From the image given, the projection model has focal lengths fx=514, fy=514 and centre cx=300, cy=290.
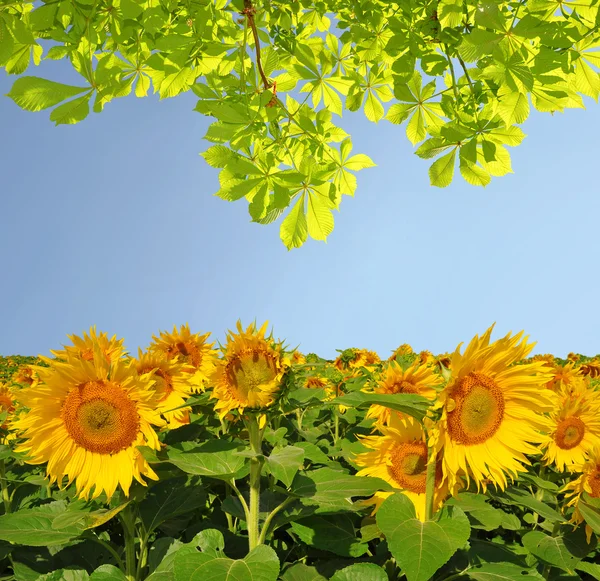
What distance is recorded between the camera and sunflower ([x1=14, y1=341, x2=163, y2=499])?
2.31m

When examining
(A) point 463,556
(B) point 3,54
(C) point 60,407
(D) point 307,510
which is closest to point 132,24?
(B) point 3,54

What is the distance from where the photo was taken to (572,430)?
3121 millimetres

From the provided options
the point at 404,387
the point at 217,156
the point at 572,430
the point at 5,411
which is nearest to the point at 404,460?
the point at 404,387

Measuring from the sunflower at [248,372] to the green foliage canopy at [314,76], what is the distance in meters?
1.17

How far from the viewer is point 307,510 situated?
7.52ft

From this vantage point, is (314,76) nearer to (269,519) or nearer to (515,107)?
(515,107)

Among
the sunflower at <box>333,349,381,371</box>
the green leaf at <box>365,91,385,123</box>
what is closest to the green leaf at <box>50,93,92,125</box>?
the green leaf at <box>365,91,385,123</box>

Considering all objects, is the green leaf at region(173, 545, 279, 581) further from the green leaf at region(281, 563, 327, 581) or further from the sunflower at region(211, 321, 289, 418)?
the sunflower at region(211, 321, 289, 418)

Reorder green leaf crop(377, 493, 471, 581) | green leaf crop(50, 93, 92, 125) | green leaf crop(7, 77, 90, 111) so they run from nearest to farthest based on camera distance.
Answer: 1. green leaf crop(377, 493, 471, 581)
2. green leaf crop(7, 77, 90, 111)
3. green leaf crop(50, 93, 92, 125)

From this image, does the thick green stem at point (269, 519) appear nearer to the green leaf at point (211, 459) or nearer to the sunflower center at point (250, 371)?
the green leaf at point (211, 459)

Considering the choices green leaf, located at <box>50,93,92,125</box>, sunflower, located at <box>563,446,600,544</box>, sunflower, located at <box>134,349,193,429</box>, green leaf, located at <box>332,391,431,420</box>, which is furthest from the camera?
green leaf, located at <box>50,93,92,125</box>

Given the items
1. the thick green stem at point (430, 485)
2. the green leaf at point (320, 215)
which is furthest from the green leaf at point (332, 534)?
the green leaf at point (320, 215)

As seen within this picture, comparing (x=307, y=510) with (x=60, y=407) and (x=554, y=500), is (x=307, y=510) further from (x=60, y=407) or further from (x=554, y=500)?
(x=554, y=500)

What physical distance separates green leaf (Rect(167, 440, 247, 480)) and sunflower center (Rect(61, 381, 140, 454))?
23 cm
